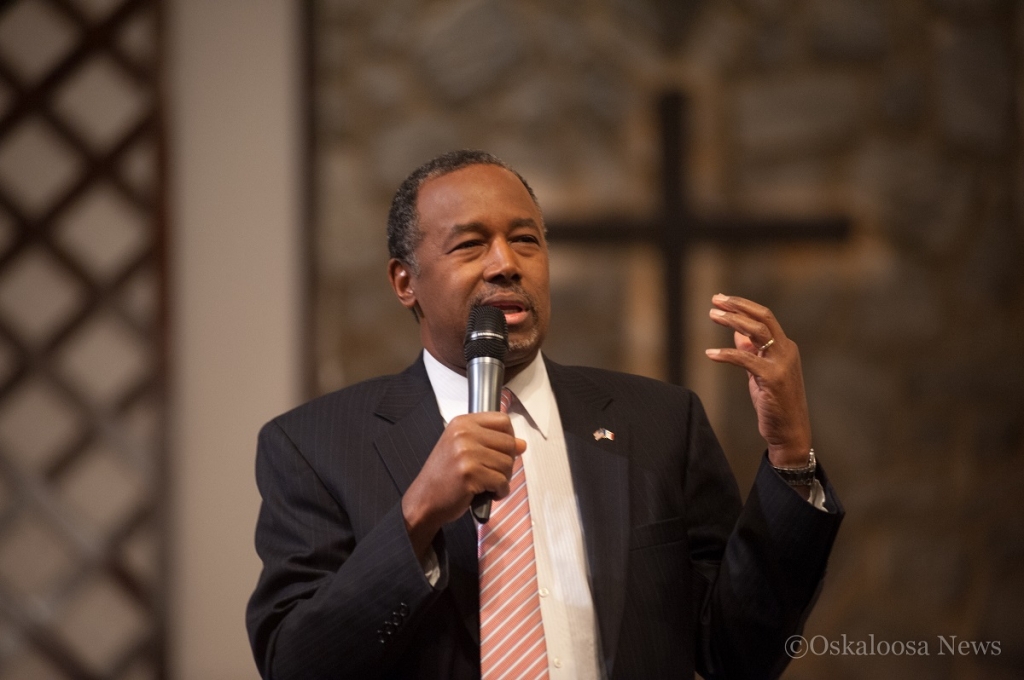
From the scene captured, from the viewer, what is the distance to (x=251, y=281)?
8.16 feet

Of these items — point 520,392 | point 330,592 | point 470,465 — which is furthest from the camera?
point 520,392

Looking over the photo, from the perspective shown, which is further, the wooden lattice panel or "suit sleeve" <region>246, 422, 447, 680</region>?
the wooden lattice panel

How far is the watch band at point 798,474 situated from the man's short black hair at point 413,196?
56 cm

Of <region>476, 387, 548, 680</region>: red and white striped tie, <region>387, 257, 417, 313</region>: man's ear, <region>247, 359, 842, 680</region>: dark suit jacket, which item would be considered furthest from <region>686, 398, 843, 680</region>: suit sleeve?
<region>387, 257, 417, 313</region>: man's ear

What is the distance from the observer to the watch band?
3.98 ft

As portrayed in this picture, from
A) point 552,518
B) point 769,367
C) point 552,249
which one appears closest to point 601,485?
point 552,518

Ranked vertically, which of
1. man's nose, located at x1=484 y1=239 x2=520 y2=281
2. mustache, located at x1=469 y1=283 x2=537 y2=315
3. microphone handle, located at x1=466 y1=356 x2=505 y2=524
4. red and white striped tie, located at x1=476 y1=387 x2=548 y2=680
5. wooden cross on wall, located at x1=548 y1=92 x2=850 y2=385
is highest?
wooden cross on wall, located at x1=548 y1=92 x2=850 y2=385

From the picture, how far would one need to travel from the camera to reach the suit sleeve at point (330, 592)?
3.68ft

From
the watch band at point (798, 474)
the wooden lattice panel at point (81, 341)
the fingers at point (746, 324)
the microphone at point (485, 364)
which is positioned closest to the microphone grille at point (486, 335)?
the microphone at point (485, 364)

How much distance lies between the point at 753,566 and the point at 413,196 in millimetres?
733

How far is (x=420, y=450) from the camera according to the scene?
4.39ft

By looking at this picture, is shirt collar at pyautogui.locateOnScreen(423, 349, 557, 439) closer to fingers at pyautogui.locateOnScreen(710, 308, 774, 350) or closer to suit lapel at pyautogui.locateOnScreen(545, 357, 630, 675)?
suit lapel at pyautogui.locateOnScreen(545, 357, 630, 675)

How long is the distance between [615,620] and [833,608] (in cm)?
149

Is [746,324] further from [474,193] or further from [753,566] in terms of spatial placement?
[474,193]
